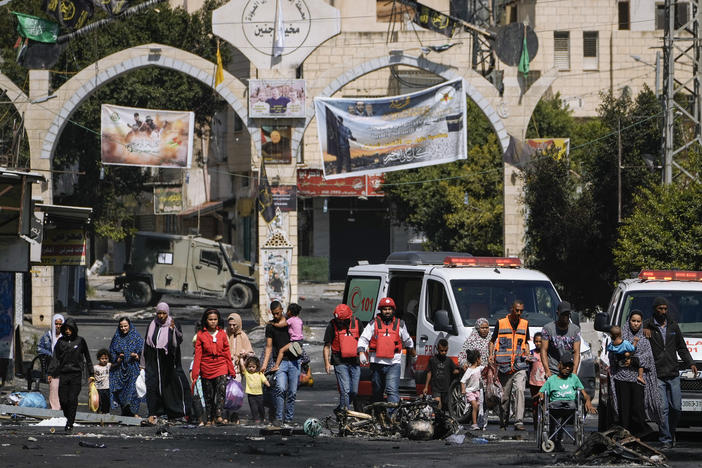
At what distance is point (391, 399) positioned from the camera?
49.9ft

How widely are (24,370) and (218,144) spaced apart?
39.9m

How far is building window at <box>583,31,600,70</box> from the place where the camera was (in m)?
59.5

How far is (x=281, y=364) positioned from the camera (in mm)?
15578

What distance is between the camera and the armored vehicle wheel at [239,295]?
4253 cm

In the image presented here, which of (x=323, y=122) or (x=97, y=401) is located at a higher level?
(x=323, y=122)

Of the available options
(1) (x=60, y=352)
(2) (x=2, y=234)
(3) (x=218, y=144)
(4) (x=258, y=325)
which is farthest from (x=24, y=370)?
(3) (x=218, y=144)

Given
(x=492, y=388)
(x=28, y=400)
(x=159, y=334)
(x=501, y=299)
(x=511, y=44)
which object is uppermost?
(x=511, y=44)

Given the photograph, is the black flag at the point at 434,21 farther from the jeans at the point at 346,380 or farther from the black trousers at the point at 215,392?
the black trousers at the point at 215,392

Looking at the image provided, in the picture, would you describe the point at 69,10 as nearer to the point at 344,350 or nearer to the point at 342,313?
the point at 342,313

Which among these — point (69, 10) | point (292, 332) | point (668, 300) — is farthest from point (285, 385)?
point (69, 10)

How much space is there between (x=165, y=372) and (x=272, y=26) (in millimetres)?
19204

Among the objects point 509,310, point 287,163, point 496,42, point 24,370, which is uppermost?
point 496,42

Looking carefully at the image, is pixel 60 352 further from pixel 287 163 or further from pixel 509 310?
pixel 287 163

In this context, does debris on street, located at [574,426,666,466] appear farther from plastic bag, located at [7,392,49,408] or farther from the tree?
the tree
